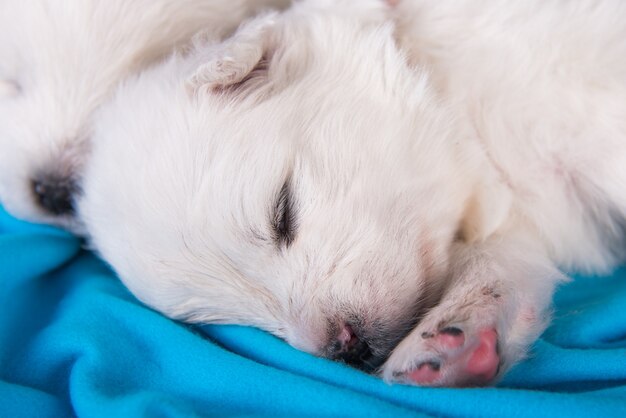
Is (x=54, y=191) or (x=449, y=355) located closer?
(x=449, y=355)

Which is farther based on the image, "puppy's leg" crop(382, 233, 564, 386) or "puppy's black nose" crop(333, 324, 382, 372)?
"puppy's black nose" crop(333, 324, 382, 372)

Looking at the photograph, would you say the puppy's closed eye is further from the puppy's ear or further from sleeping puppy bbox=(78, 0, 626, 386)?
the puppy's ear

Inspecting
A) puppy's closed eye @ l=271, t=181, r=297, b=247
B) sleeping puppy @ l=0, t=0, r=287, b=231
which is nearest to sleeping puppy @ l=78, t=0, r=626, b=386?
puppy's closed eye @ l=271, t=181, r=297, b=247

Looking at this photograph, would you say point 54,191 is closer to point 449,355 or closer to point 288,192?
point 288,192

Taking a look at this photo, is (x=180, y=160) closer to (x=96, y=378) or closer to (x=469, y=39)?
(x=96, y=378)

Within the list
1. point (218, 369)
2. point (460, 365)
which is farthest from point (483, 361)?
point (218, 369)

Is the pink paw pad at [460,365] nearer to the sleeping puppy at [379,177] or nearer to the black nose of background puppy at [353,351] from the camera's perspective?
the sleeping puppy at [379,177]
